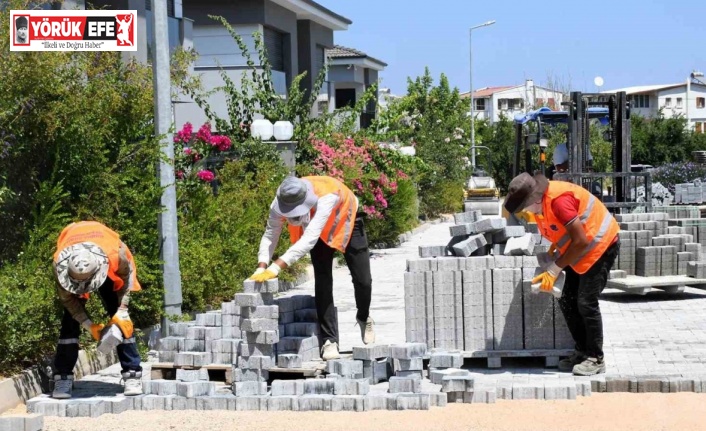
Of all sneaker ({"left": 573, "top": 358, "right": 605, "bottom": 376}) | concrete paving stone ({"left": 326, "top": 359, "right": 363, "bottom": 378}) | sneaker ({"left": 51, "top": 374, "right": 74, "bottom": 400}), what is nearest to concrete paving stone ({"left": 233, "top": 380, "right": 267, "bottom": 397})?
concrete paving stone ({"left": 326, "top": 359, "right": 363, "bottom": 378})

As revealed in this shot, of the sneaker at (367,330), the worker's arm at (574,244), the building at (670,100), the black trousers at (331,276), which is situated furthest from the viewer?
the building at (670,100)

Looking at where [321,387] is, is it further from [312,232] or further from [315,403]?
[312,232]

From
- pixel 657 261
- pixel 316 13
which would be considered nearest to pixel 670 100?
pixel 316 13

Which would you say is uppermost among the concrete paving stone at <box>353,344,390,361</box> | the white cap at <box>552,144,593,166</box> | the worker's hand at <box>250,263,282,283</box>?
the white cap at <box>552,144,593,166</box>

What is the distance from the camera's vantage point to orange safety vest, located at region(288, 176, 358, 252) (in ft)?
31.6

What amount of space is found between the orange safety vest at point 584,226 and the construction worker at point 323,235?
5.25 feet

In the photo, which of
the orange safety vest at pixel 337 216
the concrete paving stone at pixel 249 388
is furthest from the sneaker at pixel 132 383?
the orange safety vest at pixel 337 216

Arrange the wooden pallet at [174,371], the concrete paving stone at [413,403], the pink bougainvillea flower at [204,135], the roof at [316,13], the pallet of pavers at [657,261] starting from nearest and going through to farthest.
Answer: the concrete paving stone at [413,403] → the wooden pallet at [174,371] → the pallet of pavers at [657,261] → the pink bougainvillea flower at [204,135] → the roof at [316,13]

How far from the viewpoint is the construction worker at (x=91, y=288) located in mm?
8664

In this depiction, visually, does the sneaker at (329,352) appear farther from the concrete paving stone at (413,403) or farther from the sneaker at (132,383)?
the sneaker at (132,383)

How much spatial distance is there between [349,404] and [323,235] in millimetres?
1617

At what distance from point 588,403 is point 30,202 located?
5.30 metres

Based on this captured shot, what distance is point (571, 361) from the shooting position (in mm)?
9688

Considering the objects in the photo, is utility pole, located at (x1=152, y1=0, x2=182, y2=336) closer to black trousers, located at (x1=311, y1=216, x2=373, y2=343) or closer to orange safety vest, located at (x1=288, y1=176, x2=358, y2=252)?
orange safety vest, located at (x1=288, y1=176, x2=358, y2=252)
